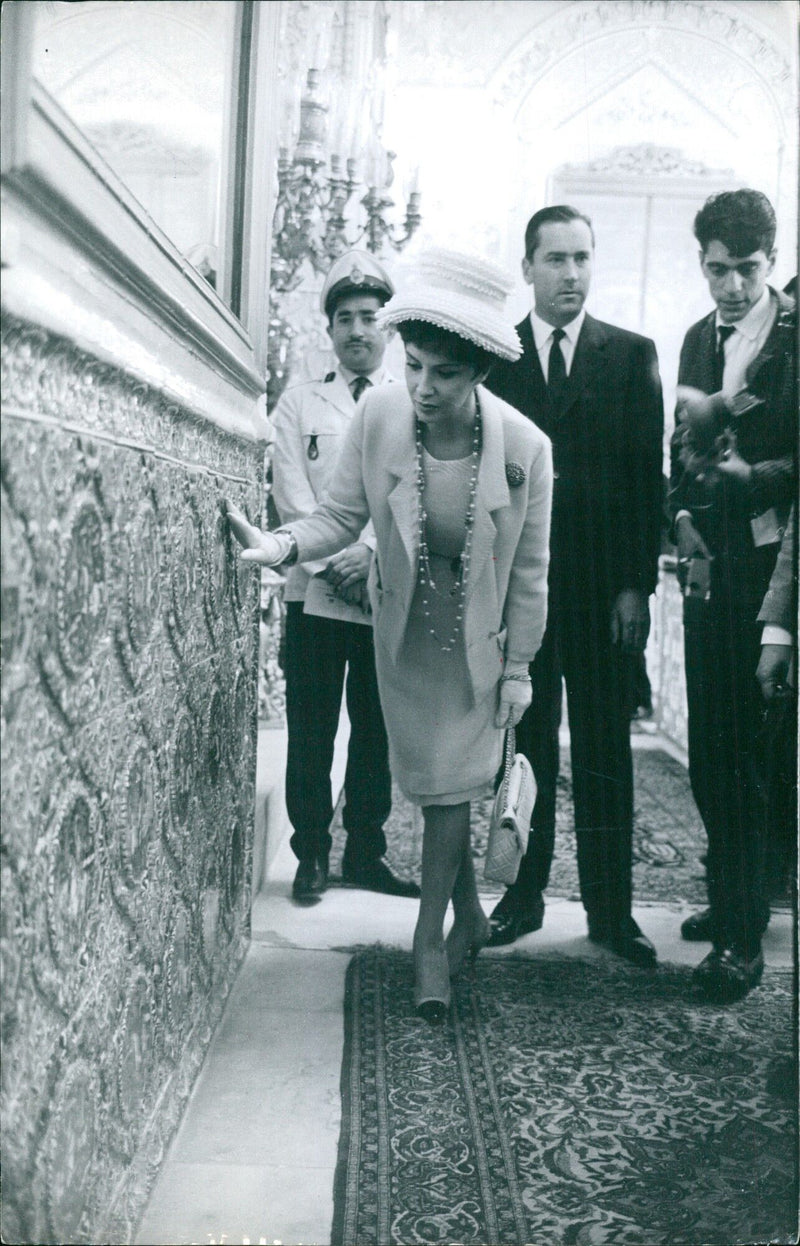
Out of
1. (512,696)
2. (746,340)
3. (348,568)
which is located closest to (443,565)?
(512,696)

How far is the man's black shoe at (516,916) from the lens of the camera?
111 inches

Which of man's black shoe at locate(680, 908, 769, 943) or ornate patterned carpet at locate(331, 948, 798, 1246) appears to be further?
man's black shoe at locate(680, 908, 769, 943)

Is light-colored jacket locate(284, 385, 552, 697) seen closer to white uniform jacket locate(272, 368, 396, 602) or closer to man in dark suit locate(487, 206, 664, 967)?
man in dark suit locate(487, 206, 664, 967)

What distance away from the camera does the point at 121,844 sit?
1382 mm

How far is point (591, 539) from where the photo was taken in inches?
107

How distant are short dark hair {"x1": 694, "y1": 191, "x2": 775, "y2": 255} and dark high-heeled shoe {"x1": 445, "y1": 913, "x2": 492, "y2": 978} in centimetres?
146

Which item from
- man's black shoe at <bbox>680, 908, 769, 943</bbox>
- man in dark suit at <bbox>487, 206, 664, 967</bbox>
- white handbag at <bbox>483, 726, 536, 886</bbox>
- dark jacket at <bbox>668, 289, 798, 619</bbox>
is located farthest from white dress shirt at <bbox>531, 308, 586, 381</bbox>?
man's black shoe at <bbox>680, 908, 769, 943</bbox>

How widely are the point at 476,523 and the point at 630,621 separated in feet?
1.73

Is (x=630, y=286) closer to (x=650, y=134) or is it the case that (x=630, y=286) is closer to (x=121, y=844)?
(x=650, y=134)

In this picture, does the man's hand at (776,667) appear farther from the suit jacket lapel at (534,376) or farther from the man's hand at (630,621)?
the suit jacket lapel at (534,376)

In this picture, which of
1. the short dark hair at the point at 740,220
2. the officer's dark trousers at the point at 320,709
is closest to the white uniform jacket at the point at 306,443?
the officer's dark trousers at the point at 320,709

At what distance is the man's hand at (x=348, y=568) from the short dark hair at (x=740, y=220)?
1.00 m

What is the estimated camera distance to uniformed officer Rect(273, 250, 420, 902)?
2.89 meters

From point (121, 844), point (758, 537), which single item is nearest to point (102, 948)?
point (121, 844)
